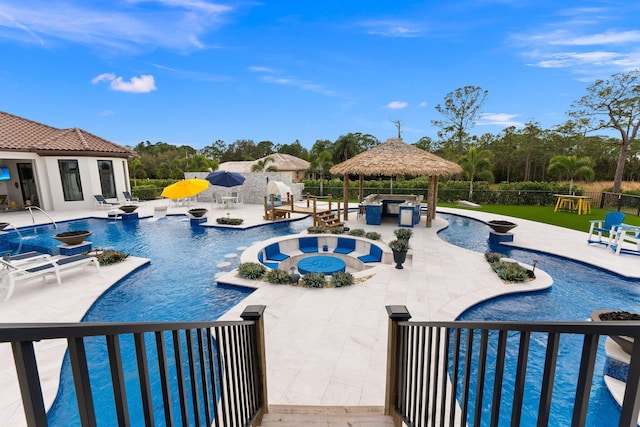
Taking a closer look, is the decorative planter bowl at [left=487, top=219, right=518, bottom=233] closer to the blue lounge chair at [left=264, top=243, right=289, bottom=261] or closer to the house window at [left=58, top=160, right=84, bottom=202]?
the blue lounge chair at [left=264, top=243, right=289, bottom=261]

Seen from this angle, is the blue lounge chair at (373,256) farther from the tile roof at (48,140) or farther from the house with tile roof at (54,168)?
the tile roof at (48,140)

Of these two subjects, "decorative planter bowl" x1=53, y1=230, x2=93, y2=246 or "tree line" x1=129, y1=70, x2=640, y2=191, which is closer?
"decorative planter bowl" x1=53, y1=230, x2=93, y2=246

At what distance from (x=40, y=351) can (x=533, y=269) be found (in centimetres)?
1110

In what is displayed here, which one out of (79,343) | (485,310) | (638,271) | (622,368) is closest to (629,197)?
(638,271)

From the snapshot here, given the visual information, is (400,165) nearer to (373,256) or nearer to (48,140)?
(373,256)

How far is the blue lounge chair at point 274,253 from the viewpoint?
34.0 ft

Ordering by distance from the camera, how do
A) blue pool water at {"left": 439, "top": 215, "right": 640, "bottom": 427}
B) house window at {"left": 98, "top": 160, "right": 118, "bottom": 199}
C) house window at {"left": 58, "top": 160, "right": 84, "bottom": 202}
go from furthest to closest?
house window at {"left": 98, "top": 160, "right": 118, "bottom": 199}, house window at {"left": 58, "top": 160, "right": 84, "bottom": 202}, blue pool water at {"left": 439, "top": 215, "right": 640, "bottom": 427}

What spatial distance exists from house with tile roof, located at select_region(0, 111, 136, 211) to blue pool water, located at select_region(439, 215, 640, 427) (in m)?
22.2

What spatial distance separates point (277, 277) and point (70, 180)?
1922 centimetres

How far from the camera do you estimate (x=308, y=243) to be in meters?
11.5

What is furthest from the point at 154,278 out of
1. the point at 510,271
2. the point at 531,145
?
the point at 531,145

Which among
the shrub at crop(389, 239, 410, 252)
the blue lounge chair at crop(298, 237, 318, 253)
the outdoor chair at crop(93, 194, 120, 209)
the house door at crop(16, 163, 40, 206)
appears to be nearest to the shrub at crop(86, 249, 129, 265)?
the blue lounge chair at crop(298, 237, 318, 253)

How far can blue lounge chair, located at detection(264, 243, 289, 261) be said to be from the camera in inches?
408

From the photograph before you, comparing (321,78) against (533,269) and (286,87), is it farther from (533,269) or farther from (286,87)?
(533,269)
